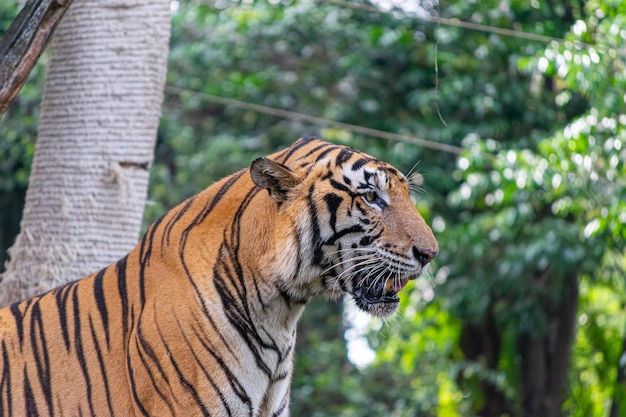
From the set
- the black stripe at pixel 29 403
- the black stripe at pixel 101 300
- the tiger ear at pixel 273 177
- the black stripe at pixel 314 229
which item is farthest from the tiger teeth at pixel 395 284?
the black stripe at pixel 29 403

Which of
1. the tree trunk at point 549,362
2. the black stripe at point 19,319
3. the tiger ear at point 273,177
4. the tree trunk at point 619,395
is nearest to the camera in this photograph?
the tiger ear at point 273,177

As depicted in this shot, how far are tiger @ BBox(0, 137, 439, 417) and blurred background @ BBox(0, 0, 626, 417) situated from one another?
2.59 meters

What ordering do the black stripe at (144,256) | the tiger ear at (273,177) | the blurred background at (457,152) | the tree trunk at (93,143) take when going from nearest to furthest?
1. the tiger ear at (273,177)
2. the black stripe at (144,256)
3. the tree trunk at (93,143)
4. the blurred background at (457,152)

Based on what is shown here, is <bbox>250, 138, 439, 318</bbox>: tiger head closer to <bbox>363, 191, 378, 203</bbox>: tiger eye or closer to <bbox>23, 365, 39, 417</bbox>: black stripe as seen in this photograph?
<bbox>363, 191, 378, 203</bbox>: tiger eye

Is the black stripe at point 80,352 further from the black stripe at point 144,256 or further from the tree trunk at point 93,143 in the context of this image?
the tree trunk at point 93,143

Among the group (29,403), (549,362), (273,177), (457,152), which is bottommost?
(549,362)

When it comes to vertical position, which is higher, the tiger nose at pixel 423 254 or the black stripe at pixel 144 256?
the black stripe at pixel 144 256

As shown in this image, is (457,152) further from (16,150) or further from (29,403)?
(29,403)

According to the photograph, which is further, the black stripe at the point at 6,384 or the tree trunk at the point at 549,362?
the tree trunk at the point at 549,362

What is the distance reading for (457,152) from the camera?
6066 mm

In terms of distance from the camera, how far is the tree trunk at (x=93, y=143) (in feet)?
12.8

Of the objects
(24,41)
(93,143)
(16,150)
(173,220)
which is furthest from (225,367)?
(16,150)

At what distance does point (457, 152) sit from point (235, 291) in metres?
3.79

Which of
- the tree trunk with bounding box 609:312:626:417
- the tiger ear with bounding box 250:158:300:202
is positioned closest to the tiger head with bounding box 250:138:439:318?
the tiger ear with bounding box 250:158:300:202
